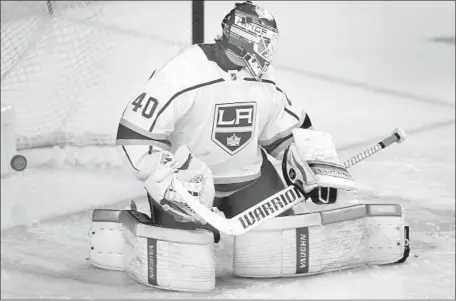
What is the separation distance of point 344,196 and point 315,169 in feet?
0.36

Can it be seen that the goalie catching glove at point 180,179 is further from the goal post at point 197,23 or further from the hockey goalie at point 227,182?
the goal post at point 197,23

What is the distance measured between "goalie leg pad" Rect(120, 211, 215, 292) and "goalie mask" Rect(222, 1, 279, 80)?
1.22ft

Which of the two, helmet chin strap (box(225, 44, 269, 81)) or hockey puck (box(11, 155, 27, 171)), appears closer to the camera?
helmet chin strap (box(225, 44, 269, 81))

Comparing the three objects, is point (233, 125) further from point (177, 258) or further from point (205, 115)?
point (177, 258)

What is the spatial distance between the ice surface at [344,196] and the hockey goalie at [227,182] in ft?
0.15

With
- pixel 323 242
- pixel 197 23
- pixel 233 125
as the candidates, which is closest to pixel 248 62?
pixel 233 125

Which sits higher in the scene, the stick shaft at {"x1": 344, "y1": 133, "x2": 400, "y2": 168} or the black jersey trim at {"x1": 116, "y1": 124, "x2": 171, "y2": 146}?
the black jersey trim at {"x1": 116, "y1": 124, "x2": 171, "y2": 146}

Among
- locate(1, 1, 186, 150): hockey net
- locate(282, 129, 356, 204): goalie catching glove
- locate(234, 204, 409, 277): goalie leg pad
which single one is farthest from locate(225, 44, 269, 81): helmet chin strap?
locate(1, 1, 186, 150): hockey net

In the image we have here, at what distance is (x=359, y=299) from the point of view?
2.61 metres

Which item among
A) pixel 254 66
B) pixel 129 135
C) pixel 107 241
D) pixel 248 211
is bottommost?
pixel 107 241

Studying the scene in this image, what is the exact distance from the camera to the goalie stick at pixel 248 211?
2574 millimetres

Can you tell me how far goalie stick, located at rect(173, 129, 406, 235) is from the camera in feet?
8.45

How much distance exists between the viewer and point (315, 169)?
270 centimetres

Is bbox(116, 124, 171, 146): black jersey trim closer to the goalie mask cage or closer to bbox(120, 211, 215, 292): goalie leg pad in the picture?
bbox(120, 211, 215, 292): goalie leg pad
